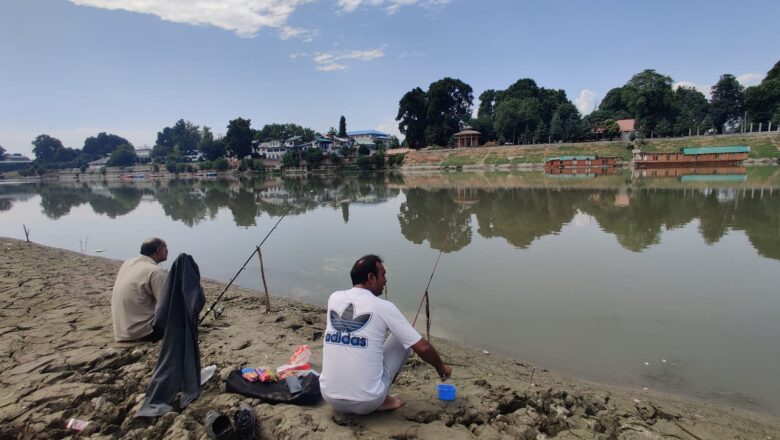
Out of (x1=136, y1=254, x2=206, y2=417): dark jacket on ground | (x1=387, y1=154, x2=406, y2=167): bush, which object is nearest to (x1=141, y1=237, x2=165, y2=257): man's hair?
(x1=136, y1=254, x2=206, y2=417): dark jacket on ground

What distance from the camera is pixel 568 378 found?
442cm

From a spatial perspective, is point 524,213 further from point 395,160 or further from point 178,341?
point 395,160

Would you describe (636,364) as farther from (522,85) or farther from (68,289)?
(522,85)

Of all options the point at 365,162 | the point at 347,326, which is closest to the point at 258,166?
the point at 365,162

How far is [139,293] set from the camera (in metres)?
3.95

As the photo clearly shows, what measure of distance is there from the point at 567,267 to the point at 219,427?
765cm

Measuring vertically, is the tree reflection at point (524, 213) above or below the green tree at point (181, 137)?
below

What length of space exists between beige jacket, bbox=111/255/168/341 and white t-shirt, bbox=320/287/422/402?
209 centimetres

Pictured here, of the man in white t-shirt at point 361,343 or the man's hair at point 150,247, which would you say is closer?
the man in white t-shirt at point 361,343

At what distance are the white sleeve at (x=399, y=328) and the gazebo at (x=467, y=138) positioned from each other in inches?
2509

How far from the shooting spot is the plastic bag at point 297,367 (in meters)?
3.51

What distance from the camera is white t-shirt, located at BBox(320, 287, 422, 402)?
2.66 m

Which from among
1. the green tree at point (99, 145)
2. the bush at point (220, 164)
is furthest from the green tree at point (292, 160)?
the green tree at point (99, 145)

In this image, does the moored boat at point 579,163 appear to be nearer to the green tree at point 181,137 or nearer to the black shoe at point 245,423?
the black shoe at point 245,423
